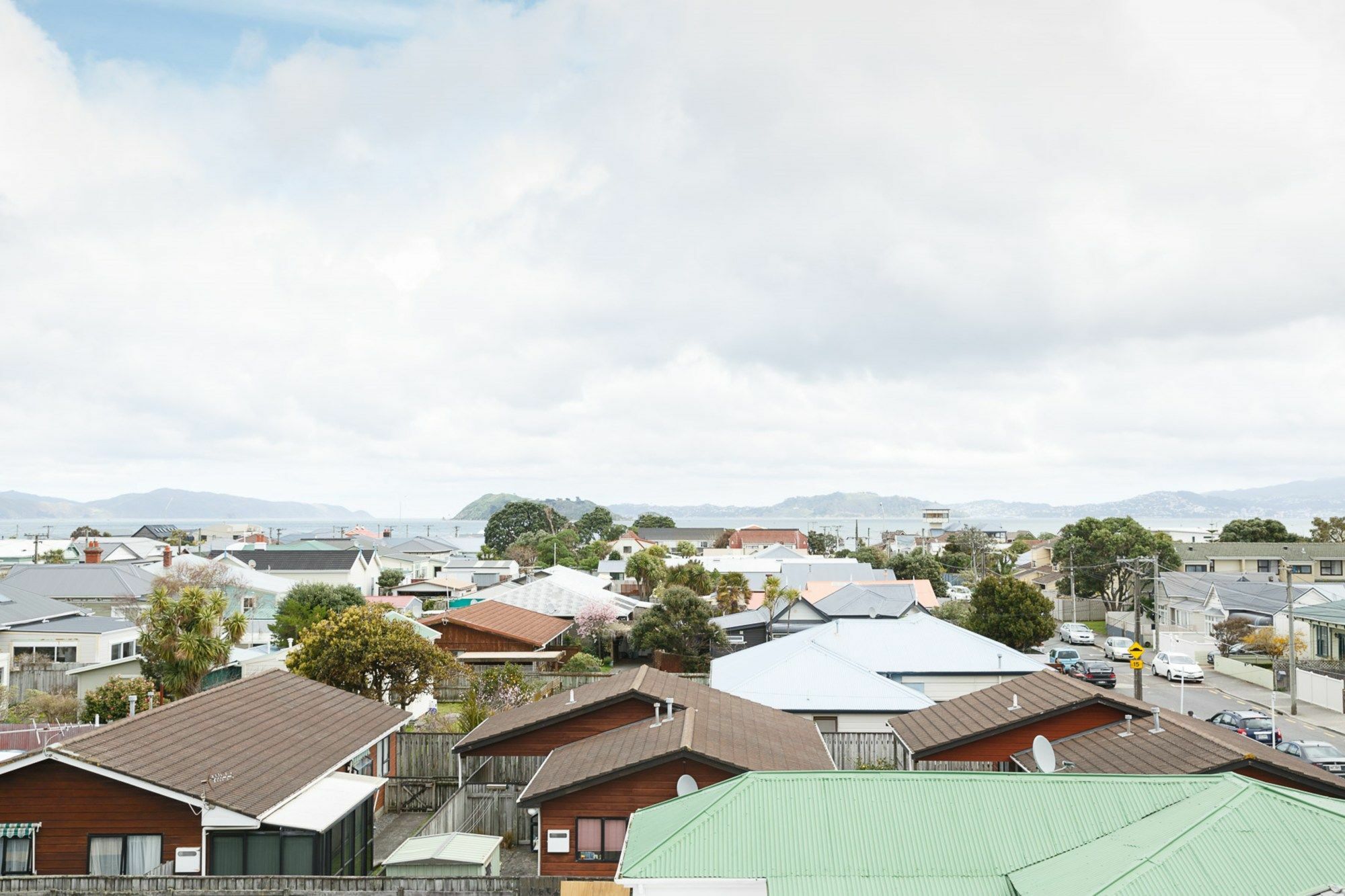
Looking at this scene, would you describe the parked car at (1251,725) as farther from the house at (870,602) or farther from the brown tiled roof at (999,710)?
the house at (870,602)

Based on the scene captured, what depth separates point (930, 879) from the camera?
44.0 ft

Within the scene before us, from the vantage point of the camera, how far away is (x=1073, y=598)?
8362cm

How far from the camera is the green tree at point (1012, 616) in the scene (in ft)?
187

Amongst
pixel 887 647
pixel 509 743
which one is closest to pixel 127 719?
pixel 509 743

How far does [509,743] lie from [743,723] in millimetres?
6158

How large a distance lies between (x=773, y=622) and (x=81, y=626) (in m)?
37.5

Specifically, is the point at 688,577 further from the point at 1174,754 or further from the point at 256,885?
the point at 256,885

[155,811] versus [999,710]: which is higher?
[999,710]

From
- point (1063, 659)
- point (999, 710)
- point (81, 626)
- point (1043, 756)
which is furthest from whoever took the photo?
point (1063, 659)

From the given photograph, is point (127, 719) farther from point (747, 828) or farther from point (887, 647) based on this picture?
point (887, 647)

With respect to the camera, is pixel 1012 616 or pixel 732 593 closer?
pixel 1012 616

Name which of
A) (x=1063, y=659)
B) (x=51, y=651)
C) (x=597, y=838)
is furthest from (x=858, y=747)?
(x=51, y=651)

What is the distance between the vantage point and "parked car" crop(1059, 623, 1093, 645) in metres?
69.7

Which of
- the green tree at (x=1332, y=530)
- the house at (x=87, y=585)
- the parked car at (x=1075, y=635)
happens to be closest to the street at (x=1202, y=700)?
the parked car at (x=1075, y=635)
